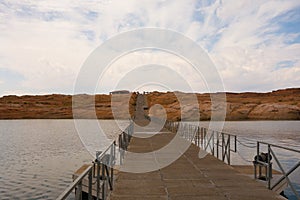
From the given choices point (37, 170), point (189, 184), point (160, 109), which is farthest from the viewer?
point (160, 109)

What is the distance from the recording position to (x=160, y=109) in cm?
9688

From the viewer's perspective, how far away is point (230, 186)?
8734 mm

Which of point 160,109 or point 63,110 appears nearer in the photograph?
point 160,109

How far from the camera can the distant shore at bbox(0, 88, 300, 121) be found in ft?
310

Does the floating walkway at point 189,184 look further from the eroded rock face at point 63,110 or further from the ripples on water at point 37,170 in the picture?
the eroded rock face at point 63,110

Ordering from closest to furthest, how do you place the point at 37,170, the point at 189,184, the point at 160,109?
the point at 189,184
the point at 37,170
the point at 160,109

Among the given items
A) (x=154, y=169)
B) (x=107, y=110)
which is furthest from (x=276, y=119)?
(x=154, y=169)

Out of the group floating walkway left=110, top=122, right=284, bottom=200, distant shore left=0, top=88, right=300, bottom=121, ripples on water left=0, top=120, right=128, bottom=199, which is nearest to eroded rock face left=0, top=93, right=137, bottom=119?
distant shore left=0, top=88, right=300, bottom=121

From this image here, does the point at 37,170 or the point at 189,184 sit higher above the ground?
the point at 189,184

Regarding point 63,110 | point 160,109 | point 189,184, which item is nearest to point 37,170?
point 189,184

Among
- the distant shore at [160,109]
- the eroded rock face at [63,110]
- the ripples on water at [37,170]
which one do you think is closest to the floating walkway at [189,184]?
the ripples on water at [37,170]

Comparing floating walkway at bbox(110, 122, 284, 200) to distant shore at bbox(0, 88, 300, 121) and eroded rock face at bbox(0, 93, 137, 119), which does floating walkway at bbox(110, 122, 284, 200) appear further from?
eroded rock face at bbox(0, 93, 137, 119)

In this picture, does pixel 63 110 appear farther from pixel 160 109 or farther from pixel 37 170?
pixel 37 170

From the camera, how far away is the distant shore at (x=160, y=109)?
310 ft
